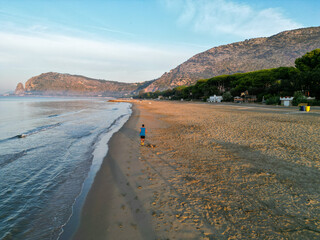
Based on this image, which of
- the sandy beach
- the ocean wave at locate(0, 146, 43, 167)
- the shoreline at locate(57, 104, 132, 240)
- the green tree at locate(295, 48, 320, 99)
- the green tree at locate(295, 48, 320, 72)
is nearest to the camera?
the sandy beach

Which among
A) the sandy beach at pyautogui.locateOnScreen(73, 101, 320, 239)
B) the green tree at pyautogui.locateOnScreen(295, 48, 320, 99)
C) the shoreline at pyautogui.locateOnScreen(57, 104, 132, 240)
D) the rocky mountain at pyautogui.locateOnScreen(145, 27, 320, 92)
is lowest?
the shoreline at pyautogui.locateOnScreen(57, 104, 132, 240)

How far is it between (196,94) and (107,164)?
9415 cm

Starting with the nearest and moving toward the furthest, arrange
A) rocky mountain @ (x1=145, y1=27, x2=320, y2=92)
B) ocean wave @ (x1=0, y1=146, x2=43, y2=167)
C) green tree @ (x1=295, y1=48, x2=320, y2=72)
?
1. ocean wave @ (x1=0, y1=146, x2=43, y2=167)
2. green tree @ (x1=295, y1=48, x2=320, y2=72)
3. rocky mountain @ (x1=145, y1=27, x2=320, y2=92)

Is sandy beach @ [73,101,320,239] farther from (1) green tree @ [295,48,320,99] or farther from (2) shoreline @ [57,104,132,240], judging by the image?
(1) green tree @ [295,48,320,99]

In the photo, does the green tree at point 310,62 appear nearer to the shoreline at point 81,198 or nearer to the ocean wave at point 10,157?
the shoreline at point 81,198

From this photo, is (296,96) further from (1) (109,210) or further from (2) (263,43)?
(2) (263,43)

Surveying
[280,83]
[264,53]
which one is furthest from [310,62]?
[264,53]

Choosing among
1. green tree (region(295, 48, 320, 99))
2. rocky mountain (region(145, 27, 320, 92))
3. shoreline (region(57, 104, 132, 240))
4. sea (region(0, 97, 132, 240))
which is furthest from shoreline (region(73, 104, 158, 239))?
rocky mountain (region(145, 27, 320, 92))

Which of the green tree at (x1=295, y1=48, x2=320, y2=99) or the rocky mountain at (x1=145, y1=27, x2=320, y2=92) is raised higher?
the rocky mountain at (x1=145, y1=27, x2=320, y2=92)

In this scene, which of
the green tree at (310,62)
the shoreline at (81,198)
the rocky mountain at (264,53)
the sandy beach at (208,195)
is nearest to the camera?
the sandy beach at (208,195)

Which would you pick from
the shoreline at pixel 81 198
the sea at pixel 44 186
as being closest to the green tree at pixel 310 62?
the shoreline at pixel 81 198

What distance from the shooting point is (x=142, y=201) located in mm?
4457

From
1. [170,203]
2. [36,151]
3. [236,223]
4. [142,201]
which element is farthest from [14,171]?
[236,223]

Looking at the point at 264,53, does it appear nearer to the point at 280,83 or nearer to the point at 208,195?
the point at 280,83
